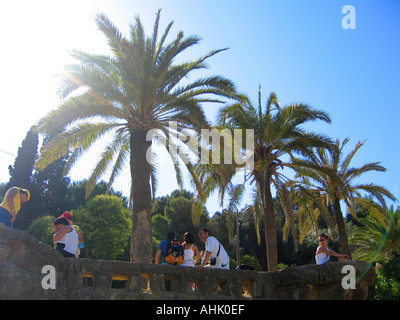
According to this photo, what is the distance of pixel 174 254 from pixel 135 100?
505 centimetres

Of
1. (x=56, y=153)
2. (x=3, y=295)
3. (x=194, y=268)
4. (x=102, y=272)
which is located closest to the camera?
(x=3, y=295)

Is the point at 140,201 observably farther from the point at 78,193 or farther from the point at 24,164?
the point at 78,193

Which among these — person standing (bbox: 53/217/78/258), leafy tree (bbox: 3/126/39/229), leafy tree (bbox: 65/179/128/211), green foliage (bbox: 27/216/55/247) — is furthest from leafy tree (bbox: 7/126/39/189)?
person standing (bbox: 53/217/78/258)

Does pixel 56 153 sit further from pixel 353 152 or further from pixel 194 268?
pixel 353 152

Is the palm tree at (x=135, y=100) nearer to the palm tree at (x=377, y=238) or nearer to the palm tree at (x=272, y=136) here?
the palm tree at (x=272, y=136)

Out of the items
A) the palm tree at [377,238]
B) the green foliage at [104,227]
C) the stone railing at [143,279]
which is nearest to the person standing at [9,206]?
the stone railing at [143,279]

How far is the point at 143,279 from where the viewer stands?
6684 millimetres

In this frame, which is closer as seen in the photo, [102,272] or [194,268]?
[102,272]

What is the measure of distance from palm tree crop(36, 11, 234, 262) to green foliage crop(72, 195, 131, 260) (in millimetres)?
15186

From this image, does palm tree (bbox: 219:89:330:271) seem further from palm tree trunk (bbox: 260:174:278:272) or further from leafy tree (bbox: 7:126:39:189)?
leafy tree (bbox: 7:126:39:189)

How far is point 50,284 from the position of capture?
5.34 meters

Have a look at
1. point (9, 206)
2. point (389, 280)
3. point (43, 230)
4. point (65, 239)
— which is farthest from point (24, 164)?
point (389, 280)

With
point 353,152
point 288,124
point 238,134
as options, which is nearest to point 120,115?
point 238,134

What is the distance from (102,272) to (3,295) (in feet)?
4.66
